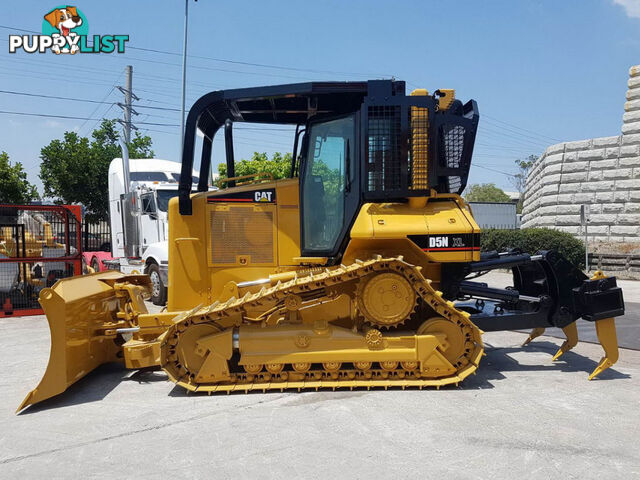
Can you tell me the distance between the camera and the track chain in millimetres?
4781

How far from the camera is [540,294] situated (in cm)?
586

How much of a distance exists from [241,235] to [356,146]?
1639mm

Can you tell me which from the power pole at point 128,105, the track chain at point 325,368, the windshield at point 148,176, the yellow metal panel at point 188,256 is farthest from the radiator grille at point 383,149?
the power pole at point 128,105

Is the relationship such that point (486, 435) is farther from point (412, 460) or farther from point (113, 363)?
point (113, 363)

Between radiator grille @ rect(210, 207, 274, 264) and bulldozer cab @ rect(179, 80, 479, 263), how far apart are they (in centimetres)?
37

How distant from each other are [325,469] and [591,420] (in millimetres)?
2354

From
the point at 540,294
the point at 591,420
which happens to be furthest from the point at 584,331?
the point at 591,420

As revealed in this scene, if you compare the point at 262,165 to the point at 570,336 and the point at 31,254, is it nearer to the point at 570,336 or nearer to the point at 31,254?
the point at 31,254

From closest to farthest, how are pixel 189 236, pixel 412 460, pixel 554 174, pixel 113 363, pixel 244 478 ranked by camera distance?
1. pixel 244 478
2. pixel 412 460
3. pixel 189 236
4. pixel 113 363
5. pixel 554 174

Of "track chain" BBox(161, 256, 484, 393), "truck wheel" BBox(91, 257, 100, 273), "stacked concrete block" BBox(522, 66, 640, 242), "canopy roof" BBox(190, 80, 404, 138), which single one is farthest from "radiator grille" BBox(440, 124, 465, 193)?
"truck wheel" BBox(91, 257, 100, 273)

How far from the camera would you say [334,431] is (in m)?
3.90

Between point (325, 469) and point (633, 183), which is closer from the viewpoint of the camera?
point (325, 469)

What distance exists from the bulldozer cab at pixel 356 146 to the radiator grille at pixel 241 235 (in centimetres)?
37

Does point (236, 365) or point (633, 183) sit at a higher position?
point (633, 183)
